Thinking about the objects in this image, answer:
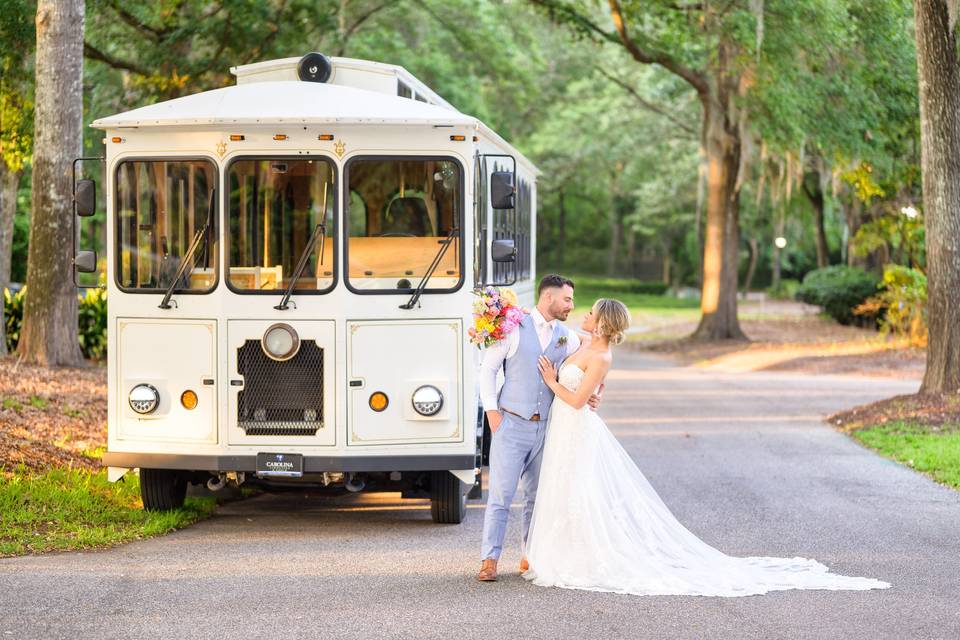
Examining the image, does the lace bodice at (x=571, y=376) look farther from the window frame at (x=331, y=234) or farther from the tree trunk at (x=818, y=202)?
the tree trunk at (x=818, y=202)

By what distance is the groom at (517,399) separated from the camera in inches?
299

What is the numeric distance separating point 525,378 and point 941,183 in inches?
374

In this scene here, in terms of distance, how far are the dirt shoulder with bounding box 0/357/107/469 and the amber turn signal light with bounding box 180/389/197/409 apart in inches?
85.1

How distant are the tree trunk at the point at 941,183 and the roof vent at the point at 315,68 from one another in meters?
7.90

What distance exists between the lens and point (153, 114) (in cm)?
925

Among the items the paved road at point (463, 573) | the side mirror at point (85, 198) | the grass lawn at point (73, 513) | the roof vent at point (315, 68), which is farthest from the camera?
the roof vent at point (315, 68)

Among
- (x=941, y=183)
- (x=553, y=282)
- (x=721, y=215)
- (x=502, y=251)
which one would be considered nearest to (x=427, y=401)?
(x=502, y=251)

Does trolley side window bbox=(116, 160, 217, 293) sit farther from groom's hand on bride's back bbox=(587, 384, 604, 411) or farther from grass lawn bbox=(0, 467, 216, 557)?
groom's hand on bride's back bbox=(587, 384, 604, 411)

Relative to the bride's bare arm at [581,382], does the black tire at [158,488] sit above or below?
below

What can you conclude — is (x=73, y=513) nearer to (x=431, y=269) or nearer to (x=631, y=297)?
(x=431, y=269)

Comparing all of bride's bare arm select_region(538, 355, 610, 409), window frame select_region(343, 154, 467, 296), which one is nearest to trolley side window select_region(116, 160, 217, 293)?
window frame select_region(343, 154, 467, 296)

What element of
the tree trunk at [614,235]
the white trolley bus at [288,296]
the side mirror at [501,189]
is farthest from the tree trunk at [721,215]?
the tree trunk at [614,235]

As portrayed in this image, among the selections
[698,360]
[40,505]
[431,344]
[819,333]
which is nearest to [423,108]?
[431,344]

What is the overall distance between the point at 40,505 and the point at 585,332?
423 centimetres
